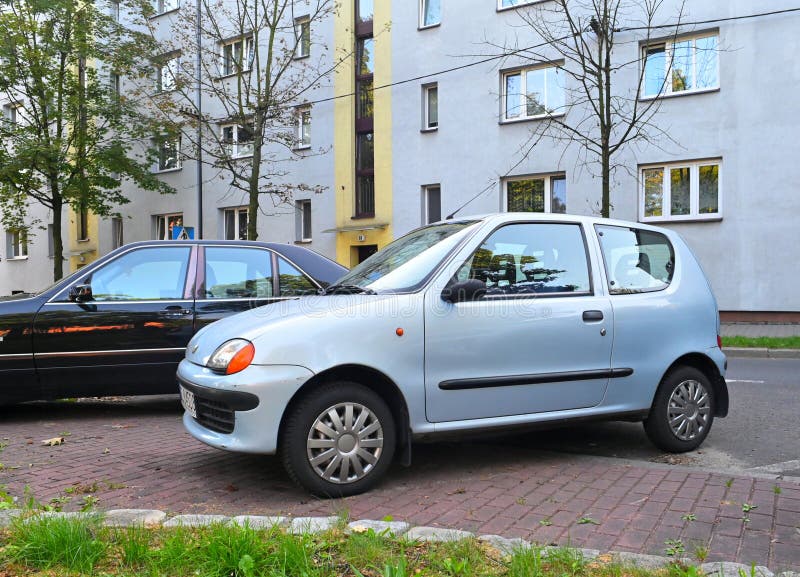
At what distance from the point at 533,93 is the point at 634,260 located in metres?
15.7

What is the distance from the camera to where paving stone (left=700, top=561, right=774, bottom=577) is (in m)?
2.86

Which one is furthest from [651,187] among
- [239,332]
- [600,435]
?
[239,332]

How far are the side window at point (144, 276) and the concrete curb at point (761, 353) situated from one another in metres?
10.2

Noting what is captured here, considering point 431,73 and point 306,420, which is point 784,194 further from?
point 306,420

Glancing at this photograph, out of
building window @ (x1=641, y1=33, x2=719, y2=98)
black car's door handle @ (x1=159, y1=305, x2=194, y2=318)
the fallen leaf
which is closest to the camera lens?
the fallen leaf

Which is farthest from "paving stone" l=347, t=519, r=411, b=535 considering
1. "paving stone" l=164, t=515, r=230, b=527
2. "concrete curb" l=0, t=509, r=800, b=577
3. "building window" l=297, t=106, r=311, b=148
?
"building window" l=297, t=106, r=311, b=148

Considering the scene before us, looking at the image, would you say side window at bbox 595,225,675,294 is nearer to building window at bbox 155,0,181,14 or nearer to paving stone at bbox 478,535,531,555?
paving stone at bbox 478,535,531,555

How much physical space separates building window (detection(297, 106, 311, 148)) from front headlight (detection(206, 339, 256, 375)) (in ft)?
68.9

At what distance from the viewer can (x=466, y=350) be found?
4.55 m

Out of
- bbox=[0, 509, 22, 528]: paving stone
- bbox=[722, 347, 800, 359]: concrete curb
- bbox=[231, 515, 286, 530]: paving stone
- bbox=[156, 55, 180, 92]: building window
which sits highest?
bbox=[156, 55, 180, 92]: building window

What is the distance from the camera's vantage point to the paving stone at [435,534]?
327 centimetres

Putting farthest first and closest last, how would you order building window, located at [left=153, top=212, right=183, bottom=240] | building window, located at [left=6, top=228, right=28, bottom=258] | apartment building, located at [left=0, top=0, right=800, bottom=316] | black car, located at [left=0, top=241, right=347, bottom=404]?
building window, located at [left=6, top=228, right=28, bottom=258]
building window, located at [left=153, top=212, right=183, bottom=240]
apartment building, located at [left=0, top=0, right=800, bottom=316]
black car, located at [left=0, top=241, right=347, bottom=404]

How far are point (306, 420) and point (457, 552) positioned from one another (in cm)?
130

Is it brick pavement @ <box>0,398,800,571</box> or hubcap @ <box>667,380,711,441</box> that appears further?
hubcap @ <box>667,380,711,441</box>
